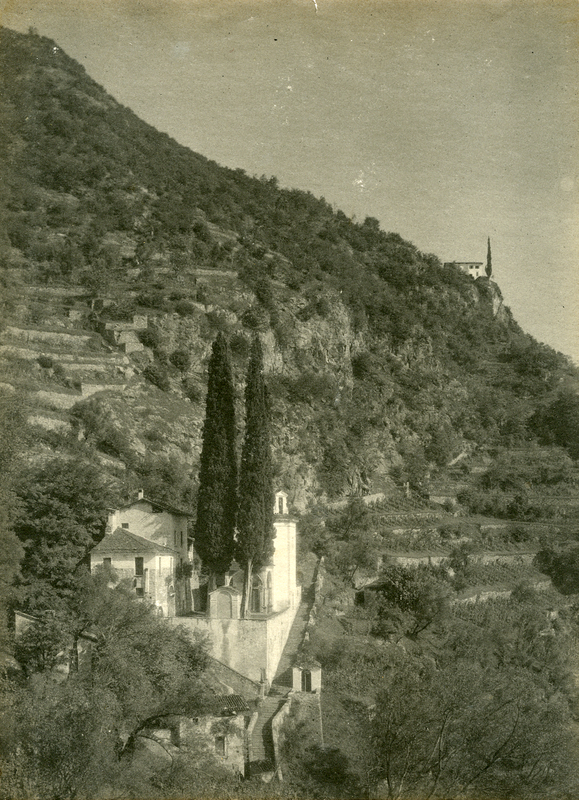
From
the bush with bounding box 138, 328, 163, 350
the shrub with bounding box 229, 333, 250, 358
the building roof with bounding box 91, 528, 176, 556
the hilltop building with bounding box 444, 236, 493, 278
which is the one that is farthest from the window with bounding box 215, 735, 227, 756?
the hilltop building with bounding box 444, 236, 493, 278

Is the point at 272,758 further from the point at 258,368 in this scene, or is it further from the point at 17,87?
the point at 17,87

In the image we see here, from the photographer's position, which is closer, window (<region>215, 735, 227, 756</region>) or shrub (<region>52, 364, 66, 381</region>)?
window (<region>215, 735, 227, 756</region>)

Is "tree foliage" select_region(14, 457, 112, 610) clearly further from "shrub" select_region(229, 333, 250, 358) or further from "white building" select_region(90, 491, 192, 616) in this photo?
"shrub" select_region(229, 333, 250, 358)

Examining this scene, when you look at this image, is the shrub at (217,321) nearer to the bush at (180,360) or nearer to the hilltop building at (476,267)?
the bush at (180,360)

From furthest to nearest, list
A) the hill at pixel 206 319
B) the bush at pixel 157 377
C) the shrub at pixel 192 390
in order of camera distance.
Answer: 1. the shrub at pixel 192 390
2. the bush at pixel 157 377
3. the hill at pixel 206 319

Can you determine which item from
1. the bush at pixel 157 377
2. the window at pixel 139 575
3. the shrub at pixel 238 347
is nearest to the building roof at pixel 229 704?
the window at pixel 139 575
